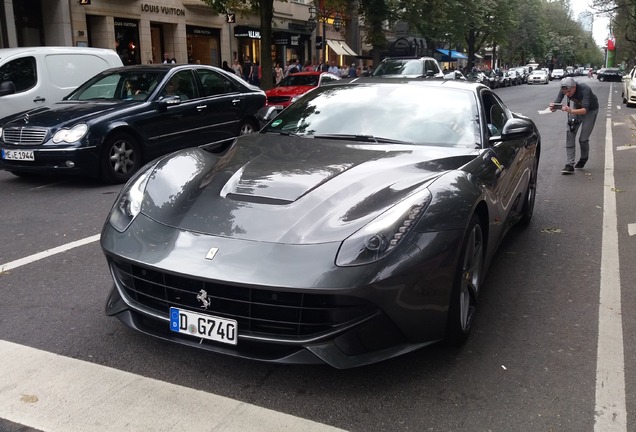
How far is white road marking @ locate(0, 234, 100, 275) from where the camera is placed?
187 inches

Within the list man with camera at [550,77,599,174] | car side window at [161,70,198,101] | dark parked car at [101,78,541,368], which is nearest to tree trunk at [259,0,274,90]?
car side window at [161,70,198,101]

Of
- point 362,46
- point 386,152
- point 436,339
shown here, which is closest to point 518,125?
point 386,152

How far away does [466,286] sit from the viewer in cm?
336

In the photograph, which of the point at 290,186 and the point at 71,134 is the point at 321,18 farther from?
the point at 290,186

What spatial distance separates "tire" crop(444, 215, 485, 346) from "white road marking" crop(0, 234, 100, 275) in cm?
A: 337

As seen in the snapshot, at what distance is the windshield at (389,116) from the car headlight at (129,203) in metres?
1.31

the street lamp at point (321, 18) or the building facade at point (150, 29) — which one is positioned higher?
the street lamp at point (321, 18)

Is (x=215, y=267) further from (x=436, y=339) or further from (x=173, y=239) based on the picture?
(x=436, y=339)

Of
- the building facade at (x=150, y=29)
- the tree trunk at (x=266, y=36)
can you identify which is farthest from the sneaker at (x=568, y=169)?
the building facade at (x=150, y=29)

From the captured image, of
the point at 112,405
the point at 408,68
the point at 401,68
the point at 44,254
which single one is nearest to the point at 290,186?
the point at 112,405

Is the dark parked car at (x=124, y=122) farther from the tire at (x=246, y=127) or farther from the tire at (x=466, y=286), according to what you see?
the tire at (x=466, y=286)

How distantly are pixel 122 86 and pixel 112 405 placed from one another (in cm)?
683

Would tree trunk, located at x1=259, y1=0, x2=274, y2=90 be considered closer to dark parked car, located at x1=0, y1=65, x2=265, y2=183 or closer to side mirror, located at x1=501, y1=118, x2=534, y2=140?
dark parked car, located at x1=0, y1=65, x2=265, y2=183

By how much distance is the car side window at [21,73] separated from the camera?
404 inches
